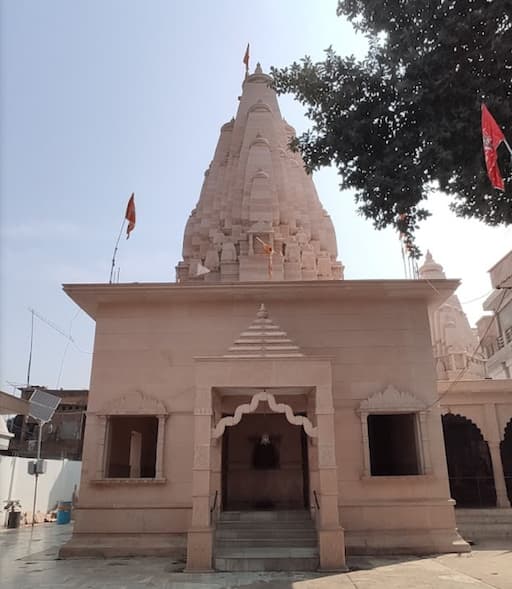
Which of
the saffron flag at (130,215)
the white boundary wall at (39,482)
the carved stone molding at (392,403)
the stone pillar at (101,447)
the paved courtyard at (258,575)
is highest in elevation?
the saffron flag at (130,215)

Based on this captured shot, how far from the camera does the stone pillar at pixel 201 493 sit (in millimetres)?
8969

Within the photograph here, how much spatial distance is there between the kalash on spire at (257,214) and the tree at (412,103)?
9.72 m

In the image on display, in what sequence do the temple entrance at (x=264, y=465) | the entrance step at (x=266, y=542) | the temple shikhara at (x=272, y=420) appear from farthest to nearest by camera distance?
the temple entrance at (x=264, y=465), the temple shikhara at (x=272, y=420), the entrance step at (x=266, y=542)

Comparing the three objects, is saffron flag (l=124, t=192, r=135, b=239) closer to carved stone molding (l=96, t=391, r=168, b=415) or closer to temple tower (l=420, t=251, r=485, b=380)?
carved stone molding (l=96, t=391, r=168, b=415)

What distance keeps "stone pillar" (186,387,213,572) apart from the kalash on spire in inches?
380

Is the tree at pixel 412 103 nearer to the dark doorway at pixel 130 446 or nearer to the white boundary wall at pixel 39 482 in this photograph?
the dark doorway at pixel 130 446

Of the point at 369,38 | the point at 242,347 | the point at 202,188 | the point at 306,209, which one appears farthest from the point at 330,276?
the point at 369,38

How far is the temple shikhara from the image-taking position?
32.3ft

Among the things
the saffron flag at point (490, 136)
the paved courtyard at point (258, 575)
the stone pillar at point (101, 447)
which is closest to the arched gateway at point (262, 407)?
the paved courtyard at point (258, 575)

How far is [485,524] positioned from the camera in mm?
13539

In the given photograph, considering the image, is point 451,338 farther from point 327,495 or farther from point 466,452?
point 327,495

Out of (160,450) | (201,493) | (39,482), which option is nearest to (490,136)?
(201,493)

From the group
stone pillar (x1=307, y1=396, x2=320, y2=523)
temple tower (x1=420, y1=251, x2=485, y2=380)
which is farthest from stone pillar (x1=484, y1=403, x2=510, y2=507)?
temple tower (x1=420, y1=251, x2=485, y2=380)

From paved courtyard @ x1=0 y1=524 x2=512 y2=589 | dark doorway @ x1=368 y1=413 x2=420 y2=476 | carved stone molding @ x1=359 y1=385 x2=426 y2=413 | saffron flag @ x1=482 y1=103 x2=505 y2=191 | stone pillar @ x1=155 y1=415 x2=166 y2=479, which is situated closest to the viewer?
saffron flag @ x1=482 y1=103 x2=505 y2=191
